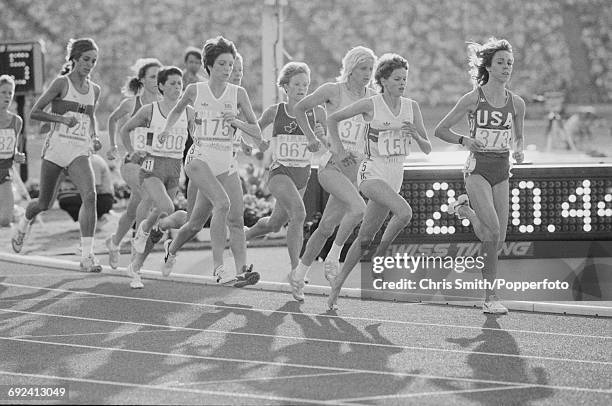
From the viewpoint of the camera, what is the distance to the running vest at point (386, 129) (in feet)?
30.6

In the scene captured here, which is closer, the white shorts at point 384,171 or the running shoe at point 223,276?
the white shorts at point 384,171

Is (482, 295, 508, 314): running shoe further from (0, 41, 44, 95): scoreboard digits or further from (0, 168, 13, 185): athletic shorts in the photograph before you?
(0, 41, 44, 95): scoreboard digits

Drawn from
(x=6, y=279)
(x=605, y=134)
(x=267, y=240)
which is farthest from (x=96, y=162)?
(x=605, y=134)

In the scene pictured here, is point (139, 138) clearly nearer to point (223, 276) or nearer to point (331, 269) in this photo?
point (223, 276)

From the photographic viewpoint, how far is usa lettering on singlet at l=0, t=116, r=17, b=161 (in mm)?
12500

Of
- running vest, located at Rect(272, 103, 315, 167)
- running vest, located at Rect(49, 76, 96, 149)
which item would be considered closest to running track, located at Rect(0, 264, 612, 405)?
running vest, located at Rect(272, 103, 315, 167)

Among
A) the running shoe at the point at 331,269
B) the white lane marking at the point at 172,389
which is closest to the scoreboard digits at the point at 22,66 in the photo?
the running shoe at the point at 331,269

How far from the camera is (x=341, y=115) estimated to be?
940 centimetres

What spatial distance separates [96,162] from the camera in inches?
648

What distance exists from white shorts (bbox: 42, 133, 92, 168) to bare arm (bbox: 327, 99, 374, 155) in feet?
9.07

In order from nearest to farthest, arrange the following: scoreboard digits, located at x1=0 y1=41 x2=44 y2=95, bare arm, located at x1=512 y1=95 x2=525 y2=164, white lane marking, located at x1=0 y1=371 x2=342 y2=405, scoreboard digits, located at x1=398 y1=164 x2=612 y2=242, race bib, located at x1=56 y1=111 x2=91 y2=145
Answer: white lane marking, located at x1=0 y1=371 x2=342 y2=405
bare arm, located at x1=512 y1=95 x2=525 y2=164
race bib, located at x1=56 y1=111 x2=91 y2=145
scoreboard digits, located at x1=398 y1=164 x2=612 y2=242
scoreboard digits, located at x1=0 y1=41 x2=44 y2=95

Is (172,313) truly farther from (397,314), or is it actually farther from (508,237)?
(508,237)

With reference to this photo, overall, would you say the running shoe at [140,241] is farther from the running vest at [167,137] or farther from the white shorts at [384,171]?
the white shorts at [384,171]

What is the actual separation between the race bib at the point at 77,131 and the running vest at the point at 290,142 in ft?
6.31
